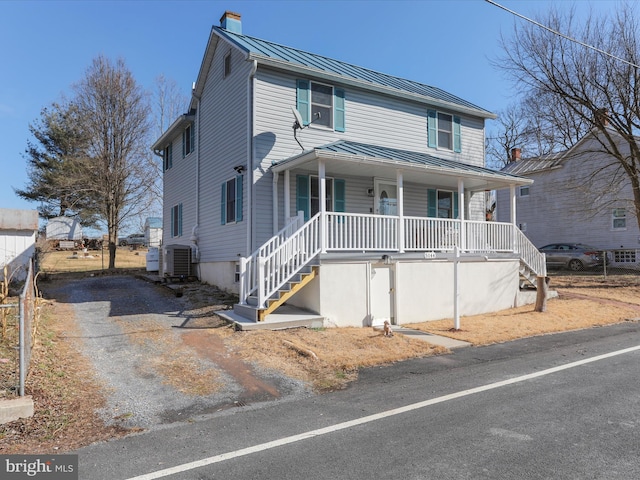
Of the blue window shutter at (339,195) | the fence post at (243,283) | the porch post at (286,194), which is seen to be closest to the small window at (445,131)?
the blue window shutter at (339,195)

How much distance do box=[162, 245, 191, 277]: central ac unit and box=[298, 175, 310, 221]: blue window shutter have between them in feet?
18.2

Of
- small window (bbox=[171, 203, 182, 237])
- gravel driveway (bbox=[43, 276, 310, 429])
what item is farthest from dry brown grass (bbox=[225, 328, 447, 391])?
small window (bbox=[171, 203, 182, 237])

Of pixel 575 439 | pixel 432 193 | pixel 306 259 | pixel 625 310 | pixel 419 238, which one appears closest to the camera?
pixel 575 439

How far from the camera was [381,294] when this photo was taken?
1060 cm

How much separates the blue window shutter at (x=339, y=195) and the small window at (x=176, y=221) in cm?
782

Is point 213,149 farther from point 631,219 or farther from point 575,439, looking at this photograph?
point 631,219

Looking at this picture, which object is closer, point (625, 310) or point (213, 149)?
point (625, 310)

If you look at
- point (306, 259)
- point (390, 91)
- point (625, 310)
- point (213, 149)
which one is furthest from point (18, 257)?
point (625, 310)

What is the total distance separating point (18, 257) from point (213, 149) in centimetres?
642

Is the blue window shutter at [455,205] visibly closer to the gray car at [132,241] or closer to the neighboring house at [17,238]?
the neighboring house at [17,238]

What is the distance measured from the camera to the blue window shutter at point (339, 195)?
12.8m

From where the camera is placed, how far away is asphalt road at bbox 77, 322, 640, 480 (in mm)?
3500

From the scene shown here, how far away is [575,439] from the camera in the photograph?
400 cm

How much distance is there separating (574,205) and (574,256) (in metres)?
3.10
